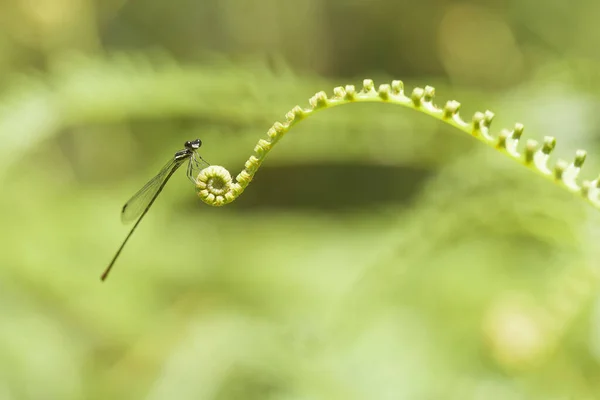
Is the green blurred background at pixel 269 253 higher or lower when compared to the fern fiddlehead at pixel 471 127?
higher

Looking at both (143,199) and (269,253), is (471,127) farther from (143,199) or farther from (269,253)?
(269,253)

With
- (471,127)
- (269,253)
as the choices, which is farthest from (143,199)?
(471,127)

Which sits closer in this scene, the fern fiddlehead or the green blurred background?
the fern fiddlehead

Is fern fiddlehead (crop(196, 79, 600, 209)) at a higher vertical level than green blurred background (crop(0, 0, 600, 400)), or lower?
lower

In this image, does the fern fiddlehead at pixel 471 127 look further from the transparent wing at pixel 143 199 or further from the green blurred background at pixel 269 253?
the transparent wing at pixel 143 199

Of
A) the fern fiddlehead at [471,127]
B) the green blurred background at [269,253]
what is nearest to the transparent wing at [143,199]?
the green blurred background at [269,253]

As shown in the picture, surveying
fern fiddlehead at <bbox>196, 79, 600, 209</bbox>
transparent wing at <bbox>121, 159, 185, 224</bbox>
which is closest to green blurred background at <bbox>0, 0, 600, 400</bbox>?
transparent wing at <bbox>121, 159, 185, 224</bbox>

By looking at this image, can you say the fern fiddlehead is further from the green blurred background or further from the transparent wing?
the transparent wing

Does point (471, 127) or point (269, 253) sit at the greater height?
point (269, 253)
